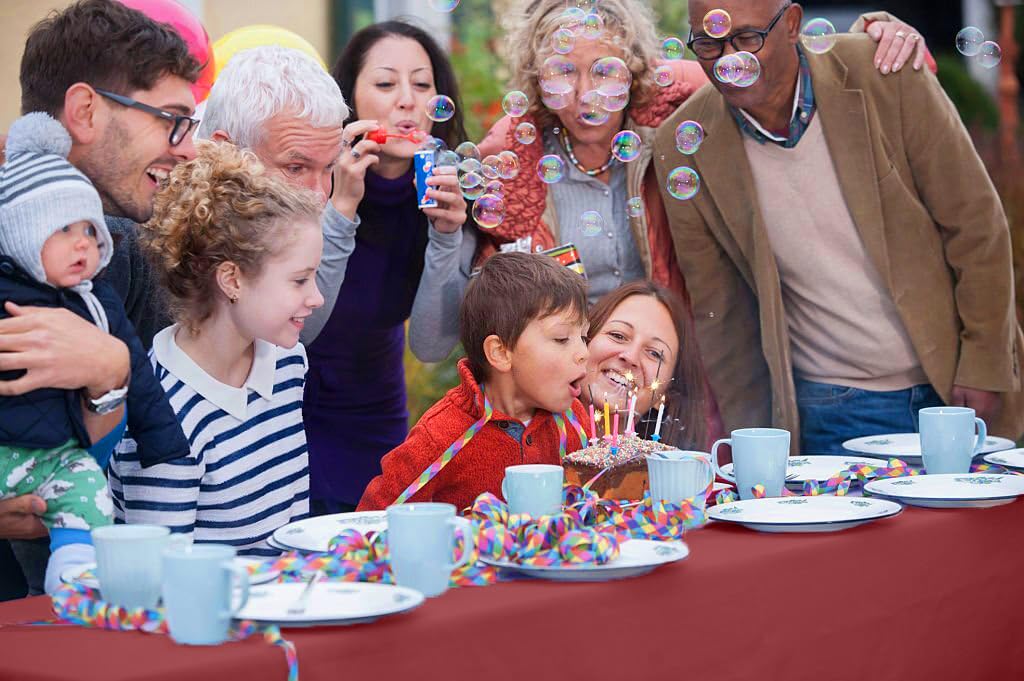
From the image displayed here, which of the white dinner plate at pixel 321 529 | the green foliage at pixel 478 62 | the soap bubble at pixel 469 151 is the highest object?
the green foliage at pixel 478 62

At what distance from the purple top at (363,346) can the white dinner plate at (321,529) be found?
1194 mm

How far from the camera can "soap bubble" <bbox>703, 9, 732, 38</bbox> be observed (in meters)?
3.32

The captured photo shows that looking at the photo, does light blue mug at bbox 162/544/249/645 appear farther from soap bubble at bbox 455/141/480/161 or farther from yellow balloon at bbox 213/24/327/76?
yellow balloon at bbox 213/24/327/76

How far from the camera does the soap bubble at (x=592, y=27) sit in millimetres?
3311

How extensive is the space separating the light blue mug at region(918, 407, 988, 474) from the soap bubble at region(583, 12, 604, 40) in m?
1.30

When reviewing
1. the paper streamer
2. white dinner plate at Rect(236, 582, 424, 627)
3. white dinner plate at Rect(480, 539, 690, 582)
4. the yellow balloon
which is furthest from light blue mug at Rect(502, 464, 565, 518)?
the yellow balloon

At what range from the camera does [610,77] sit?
130 inches

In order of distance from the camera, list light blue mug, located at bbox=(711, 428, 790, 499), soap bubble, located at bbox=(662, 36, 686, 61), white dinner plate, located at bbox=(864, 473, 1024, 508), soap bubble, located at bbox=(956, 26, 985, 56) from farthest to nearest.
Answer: soap bubble, located at bbox=(662, 36, 686, 61) < soap bubble, located at bbox=(956, 26, 985, 56) < light blue mug, located at bbox=(711, 428, 790, 499) < white dinner plate, located at bbox=(864, 473, 1024, 508)

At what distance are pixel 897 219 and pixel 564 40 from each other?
3.61 feet

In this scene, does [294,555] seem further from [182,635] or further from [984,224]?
[984,224]

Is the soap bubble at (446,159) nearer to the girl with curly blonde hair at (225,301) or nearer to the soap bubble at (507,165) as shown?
the soap bubble at (507,165)

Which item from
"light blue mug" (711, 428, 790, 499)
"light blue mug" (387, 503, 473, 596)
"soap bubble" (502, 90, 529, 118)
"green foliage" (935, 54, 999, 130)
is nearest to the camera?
"light blue mug" (387, 503, 473, 596)

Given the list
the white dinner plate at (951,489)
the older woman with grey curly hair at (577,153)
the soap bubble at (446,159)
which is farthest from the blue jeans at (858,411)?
the soap bubble at (446,159)

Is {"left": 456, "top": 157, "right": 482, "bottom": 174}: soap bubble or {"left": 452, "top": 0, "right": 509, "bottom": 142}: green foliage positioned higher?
{"left": 452, "top": 0, "right": 509, "bottom": 142}: green foliage
